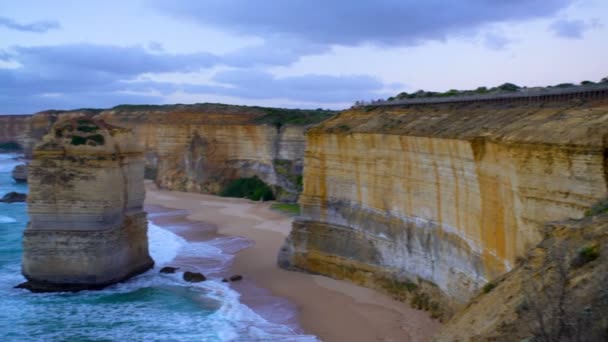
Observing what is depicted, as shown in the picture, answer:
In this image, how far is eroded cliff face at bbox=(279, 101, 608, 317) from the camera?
11351 mm

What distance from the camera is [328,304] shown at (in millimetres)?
18906

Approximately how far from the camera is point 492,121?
1547 cm

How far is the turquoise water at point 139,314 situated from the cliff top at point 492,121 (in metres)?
7.09

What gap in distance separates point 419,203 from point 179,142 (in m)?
40.9

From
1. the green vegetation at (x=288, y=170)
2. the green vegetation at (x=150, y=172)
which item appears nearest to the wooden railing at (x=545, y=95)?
the green vegetation at (x=288, y=170)

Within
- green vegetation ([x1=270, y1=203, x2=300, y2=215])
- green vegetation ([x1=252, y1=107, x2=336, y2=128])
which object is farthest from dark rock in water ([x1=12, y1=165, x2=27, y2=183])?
green vegetation ([x1=270, y1=203, x2=300, y2=215])

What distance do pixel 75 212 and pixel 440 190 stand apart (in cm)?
1247

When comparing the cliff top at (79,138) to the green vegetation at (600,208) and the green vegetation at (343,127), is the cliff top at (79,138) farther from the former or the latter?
the green vegetation at (600,208)

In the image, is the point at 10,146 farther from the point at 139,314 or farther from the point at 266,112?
the point at 139,314

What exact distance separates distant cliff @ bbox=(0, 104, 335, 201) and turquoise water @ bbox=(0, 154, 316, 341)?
24315 millimetres

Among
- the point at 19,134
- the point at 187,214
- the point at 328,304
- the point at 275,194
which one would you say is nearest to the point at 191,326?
the point at 328,304

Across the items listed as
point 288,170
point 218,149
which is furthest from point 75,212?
point 218,149

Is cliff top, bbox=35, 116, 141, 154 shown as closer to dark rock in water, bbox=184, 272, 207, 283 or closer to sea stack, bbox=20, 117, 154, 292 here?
sea stack, bbox=20, 117, 154, 292

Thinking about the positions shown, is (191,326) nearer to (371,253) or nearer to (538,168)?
(371,253)
